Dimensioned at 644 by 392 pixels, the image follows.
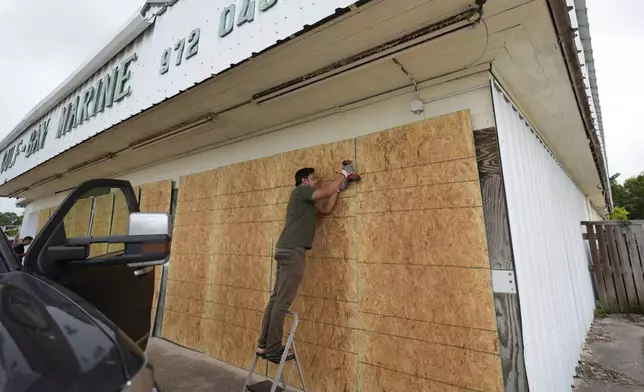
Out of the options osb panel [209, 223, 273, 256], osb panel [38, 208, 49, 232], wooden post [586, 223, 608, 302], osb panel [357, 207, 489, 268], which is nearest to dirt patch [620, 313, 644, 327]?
wooden post [586, 223, 608, 302]

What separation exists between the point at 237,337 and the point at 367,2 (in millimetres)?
3791

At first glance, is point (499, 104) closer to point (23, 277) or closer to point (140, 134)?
point (23, 277)

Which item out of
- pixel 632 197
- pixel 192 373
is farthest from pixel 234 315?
pixel 632 197

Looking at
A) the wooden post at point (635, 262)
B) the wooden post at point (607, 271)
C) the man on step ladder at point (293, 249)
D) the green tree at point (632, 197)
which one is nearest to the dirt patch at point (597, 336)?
the wooden post at point (607, 271)

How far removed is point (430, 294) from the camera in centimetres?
247

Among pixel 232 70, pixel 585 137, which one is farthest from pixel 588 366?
pixel 232 70

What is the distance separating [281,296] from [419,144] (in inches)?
74.4

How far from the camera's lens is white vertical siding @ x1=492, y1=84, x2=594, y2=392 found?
232 cm

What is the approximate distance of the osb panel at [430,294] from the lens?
2270mm

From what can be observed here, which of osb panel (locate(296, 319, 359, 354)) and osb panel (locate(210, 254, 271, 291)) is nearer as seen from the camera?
osb panel (locate(296, 319, 359, 354))

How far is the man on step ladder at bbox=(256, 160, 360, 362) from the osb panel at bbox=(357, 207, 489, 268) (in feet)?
1.37

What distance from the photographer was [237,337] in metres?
3.75

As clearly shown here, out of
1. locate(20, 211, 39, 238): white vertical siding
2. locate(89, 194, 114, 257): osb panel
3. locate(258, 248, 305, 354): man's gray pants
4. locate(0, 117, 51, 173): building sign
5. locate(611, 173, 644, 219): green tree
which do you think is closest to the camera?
locate(258, 248, 305, 354): man's gray pants

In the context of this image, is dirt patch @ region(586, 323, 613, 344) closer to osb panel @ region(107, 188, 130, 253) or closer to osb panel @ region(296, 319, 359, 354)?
osb panel @ region(296, 319, 359, 354)
